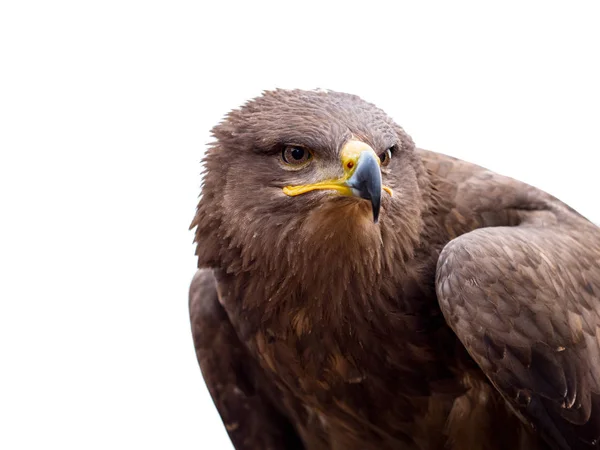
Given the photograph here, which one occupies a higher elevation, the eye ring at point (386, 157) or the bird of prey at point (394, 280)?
the eye ring at point (386, 157)

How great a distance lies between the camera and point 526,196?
26.1 feet

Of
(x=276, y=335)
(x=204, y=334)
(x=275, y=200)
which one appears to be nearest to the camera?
(x=275, y=200)

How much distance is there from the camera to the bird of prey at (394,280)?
23.5 feet

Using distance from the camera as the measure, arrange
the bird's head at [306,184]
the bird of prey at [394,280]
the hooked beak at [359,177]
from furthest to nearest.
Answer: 1. the bird of prey at [394,280]
2. the bird's head at [306,184]
3. the hooked beak at [359,177]

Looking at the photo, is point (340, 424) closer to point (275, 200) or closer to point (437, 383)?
point (437, 383)

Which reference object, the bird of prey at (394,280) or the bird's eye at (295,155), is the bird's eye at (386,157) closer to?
the bird of prey at (394,280)

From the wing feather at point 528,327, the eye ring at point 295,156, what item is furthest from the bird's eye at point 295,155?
the wing feather at point 528,327

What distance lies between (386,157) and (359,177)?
571 millimetres

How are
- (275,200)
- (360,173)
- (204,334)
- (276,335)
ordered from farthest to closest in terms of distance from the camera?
(204,334)
(276,335)
(275,200)
(360,173)

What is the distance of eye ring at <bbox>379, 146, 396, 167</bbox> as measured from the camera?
7.17 meters

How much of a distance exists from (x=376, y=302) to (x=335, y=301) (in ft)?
0.72

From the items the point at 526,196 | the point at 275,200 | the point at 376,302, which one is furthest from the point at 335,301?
the point at 526,196

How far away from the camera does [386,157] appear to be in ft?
23.7

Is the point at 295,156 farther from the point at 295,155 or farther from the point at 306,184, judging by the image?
the point at 306,184
